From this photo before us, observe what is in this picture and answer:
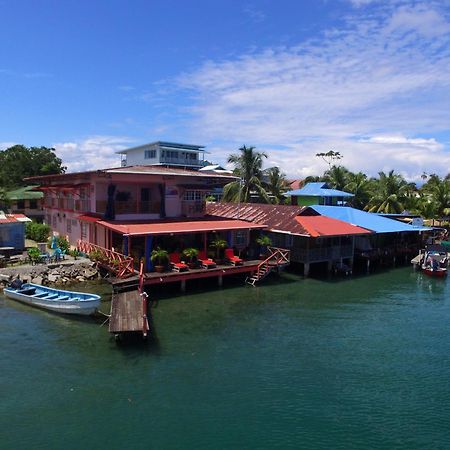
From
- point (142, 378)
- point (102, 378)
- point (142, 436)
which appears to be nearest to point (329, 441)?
point (142, 436)

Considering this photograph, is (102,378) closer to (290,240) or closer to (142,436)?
(142,436)

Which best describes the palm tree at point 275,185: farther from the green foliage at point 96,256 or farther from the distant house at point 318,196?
the green foliage at point 96,256

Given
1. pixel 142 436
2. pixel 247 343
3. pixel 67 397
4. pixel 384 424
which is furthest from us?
pixel 247 343

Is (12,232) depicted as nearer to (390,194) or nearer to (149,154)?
(390,194)

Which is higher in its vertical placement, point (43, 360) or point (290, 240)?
point (290, 240)

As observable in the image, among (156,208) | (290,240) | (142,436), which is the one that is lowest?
(142,436)

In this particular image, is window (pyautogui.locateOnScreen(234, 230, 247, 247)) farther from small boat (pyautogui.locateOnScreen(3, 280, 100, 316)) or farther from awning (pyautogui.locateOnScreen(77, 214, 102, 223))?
small boat (pyautogui.locateOnScreen(3, 280, 100, 316))

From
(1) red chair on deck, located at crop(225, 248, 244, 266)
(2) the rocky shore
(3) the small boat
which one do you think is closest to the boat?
(1) red chair on deck, located at crop(225, 248, 244, 266)

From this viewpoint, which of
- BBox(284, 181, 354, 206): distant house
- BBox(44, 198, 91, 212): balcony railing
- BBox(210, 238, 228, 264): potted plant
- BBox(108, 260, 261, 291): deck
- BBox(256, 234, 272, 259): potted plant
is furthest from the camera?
BBox(284, 181, 354, 206): distant house

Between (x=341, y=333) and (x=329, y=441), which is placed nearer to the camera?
(x=329, y=441)
